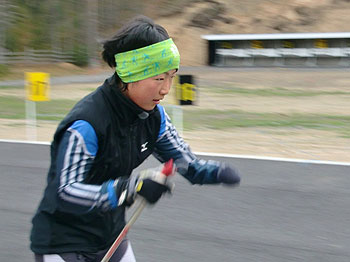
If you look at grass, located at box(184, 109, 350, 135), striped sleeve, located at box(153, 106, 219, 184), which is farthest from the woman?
grass, located at box(184, 109, 350, 135)

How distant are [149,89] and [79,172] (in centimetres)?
39

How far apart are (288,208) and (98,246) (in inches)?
153

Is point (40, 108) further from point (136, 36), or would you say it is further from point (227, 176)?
point (136, 36)

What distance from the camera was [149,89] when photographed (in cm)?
205

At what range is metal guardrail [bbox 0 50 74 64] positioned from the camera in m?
32.8

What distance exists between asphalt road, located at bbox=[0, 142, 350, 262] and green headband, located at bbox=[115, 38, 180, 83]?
266 cm

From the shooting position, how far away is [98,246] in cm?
221

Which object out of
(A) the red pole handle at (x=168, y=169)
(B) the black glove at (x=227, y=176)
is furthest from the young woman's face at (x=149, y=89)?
(B) the black glove at (x=227, y=176)

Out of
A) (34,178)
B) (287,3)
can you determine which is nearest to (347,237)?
(34,178)

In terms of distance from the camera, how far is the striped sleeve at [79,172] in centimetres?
191

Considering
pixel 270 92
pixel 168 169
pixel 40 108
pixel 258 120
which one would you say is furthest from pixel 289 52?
pixel 168 169

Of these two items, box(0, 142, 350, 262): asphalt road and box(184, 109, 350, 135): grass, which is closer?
box(0, 142, 350, 262): asphalt road

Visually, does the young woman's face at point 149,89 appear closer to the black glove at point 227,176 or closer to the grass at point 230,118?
the black glove at point 227,176

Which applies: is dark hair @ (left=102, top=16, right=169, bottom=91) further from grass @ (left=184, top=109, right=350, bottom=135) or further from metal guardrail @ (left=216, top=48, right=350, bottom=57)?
metal guardrail @ (left=216, top=48, right=350, bottom=57)
